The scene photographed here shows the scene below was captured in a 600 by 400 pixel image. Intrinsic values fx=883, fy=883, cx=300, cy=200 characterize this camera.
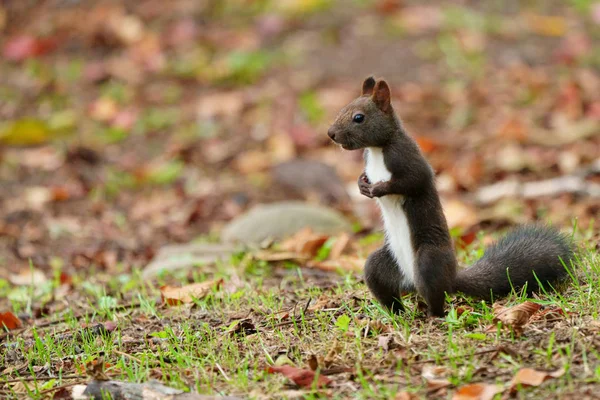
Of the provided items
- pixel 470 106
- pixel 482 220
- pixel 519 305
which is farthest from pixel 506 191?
pixel 519 305

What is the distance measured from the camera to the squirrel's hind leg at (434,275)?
3.68m

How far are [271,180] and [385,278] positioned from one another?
186 inches

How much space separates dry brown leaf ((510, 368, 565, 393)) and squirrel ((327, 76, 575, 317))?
67cm

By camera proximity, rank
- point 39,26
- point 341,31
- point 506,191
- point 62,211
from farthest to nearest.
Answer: point 39,26 → point 341,31 → point 62,211 → point 506,191

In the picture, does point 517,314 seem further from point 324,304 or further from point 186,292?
point 186,292

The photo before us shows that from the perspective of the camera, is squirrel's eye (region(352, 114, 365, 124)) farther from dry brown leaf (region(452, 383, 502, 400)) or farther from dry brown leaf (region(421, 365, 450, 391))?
dry brown leaf (region(452, 383, 502, 400))

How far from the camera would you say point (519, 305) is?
142 inches

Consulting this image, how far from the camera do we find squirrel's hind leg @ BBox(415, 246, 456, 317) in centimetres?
368

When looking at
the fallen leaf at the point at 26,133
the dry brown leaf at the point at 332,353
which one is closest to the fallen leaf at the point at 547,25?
the fallen leaf at the point at 26,133

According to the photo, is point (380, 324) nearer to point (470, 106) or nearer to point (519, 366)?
point (519, 366)

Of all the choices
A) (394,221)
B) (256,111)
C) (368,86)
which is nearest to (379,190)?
(394,221)

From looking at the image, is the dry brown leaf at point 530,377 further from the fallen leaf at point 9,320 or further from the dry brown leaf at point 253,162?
the dry brown leaf at point 253,162

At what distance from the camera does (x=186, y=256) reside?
606 centimetres

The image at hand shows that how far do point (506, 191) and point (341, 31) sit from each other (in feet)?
15.0
